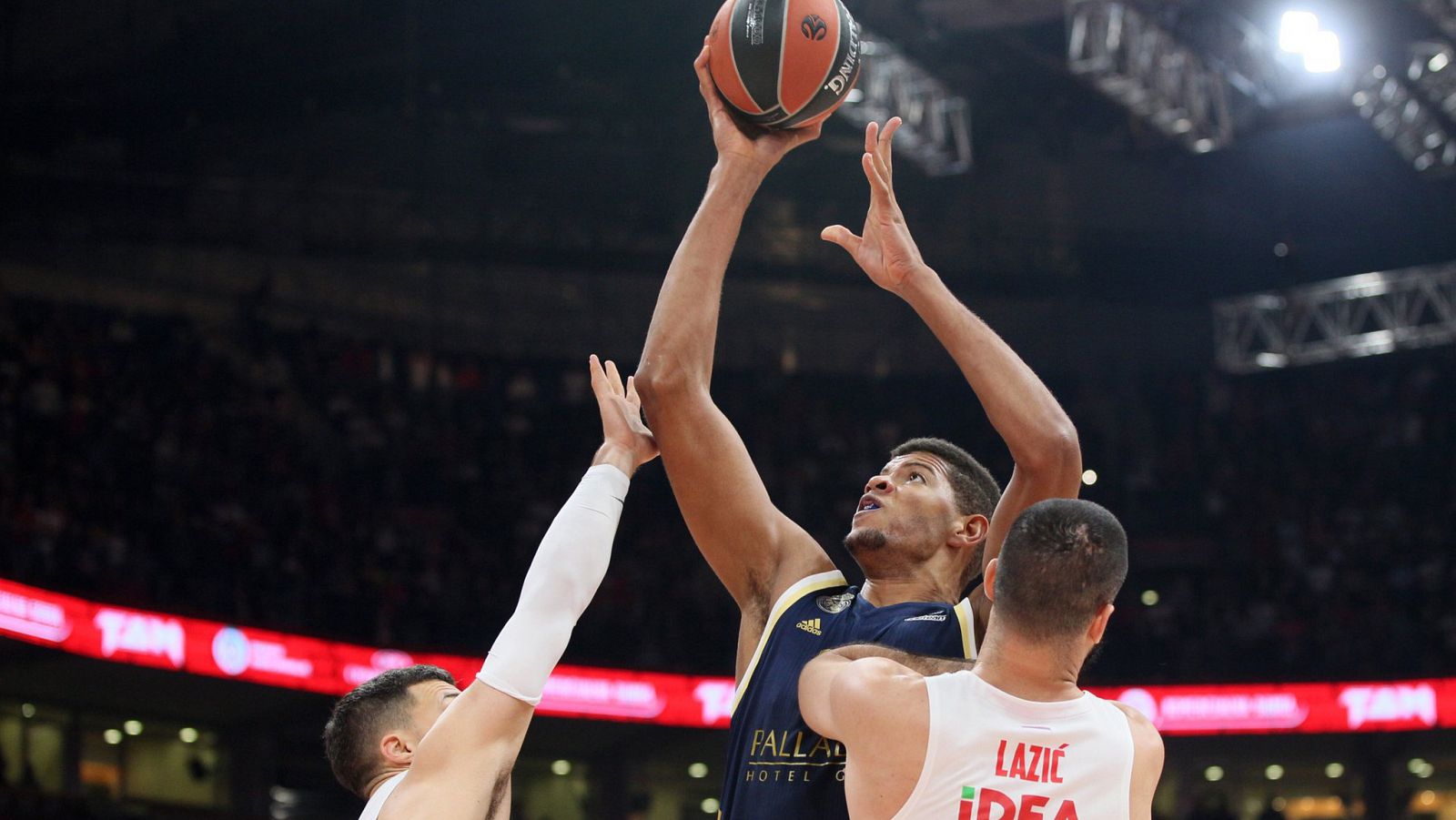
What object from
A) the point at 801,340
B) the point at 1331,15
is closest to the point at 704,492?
the point at 1331,15

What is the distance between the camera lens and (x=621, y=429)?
10.5ft

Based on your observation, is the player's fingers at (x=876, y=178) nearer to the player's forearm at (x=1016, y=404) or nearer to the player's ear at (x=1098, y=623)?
the player's forearm at (x=1016, y=404)

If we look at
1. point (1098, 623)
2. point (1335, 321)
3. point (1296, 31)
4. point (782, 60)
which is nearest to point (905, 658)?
point (1098, 623)

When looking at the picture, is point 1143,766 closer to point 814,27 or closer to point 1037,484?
point 1037,484

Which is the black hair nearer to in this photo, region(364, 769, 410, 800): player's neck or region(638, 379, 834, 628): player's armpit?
region(638, 379, 834, 628): player's armpit

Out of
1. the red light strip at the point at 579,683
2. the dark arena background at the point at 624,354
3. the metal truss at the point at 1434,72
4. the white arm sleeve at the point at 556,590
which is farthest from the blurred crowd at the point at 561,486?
the white arm sleeve at the point at 556,590

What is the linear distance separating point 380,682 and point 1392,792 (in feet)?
52.4

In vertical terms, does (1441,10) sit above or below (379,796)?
above

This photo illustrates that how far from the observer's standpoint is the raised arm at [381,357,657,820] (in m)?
2.68

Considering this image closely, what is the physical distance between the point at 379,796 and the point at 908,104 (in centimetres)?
1323

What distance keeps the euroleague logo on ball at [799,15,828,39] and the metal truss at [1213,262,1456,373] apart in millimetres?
14160

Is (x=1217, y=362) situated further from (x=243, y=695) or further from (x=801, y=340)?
(x=243, y=695)

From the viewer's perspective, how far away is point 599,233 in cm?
1939

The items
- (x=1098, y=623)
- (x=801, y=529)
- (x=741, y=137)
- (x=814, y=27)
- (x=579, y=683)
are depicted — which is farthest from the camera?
(x=579, y=683)
